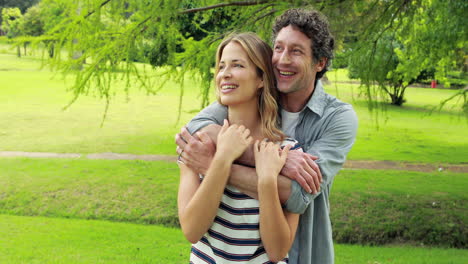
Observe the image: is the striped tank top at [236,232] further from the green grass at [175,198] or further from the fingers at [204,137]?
the green grass at [175,198]

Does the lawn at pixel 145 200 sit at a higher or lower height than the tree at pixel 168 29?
lower

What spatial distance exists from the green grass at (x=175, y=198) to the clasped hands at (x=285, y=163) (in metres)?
5.99

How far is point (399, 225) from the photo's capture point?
304 inches

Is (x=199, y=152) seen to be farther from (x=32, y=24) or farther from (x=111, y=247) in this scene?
(x=32, y=24)

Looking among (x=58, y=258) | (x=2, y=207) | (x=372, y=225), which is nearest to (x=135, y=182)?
(x=2, y=207)

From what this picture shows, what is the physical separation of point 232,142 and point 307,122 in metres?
0.45

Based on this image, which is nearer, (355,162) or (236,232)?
(236,232)

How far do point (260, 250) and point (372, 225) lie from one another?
6211mm

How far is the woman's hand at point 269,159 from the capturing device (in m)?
1.80

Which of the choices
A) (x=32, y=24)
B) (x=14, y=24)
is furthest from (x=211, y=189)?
(x=14, y=24)

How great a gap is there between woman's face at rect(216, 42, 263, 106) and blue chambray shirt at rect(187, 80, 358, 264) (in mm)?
144

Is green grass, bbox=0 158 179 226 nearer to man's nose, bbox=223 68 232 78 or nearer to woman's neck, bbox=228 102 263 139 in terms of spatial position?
woman's neck, bbox=228 102 263 139

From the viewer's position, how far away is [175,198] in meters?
8.68

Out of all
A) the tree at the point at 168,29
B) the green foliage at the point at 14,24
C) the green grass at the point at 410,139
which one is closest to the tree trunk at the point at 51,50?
the tree at the point at 168,29
